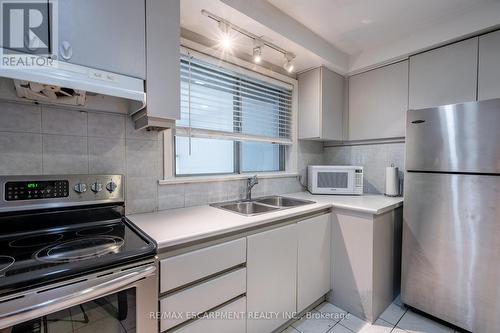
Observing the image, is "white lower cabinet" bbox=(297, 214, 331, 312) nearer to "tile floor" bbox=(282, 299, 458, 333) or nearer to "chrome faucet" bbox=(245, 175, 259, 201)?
"tile floor" bbox=(282, 299, 458, 333)

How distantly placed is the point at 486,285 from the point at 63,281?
2.25 metres

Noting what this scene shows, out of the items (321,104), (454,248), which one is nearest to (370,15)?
(321,104)

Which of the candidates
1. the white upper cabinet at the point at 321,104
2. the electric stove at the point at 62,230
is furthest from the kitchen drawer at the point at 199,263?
the white upper cabinet at the point at 321,104

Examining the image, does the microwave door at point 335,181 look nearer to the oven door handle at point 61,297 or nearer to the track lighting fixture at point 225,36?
the track lighting fixture at point 225,36

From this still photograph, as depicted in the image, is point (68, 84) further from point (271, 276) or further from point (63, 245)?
point (271, 276)

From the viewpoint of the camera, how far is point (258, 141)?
2.20 meters

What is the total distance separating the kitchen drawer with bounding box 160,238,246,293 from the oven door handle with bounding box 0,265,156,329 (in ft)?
0.50

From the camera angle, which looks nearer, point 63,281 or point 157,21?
point 63,281

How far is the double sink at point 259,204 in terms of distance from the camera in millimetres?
1817

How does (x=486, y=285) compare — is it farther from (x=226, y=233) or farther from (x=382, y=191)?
(x=226, y=233)

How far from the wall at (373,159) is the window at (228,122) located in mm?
750

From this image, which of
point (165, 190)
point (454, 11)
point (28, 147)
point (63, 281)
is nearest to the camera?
point (63, 281)

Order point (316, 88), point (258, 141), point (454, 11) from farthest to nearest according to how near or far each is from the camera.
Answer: point (316, 88), point (258, 141), point (454, 11)

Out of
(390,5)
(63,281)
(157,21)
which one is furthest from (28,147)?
(390,5)
